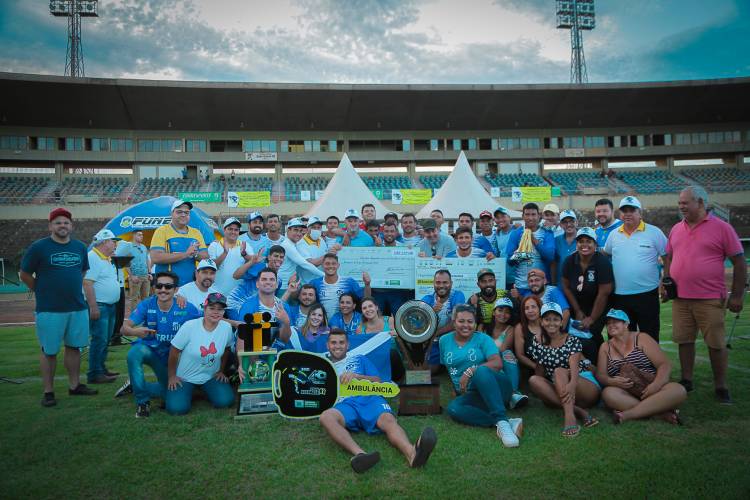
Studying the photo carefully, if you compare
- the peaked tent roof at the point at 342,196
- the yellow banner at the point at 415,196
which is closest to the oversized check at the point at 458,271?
the peaked tent roof at the point at 342,196

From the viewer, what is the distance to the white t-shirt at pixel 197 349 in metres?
4.84

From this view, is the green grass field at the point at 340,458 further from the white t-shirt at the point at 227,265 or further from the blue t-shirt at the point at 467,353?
the white t-shirt at the point at 227,265

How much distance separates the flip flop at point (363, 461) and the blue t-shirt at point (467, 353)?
1.56 metres

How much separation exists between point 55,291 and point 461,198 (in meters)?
13.2

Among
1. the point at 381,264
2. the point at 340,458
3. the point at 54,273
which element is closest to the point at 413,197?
the point at 381,264

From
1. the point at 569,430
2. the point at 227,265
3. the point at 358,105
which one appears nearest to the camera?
the point at 569,430

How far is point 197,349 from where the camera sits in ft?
16.0

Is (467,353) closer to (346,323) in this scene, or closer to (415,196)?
(346,323)

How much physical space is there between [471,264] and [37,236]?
31810 millimetres

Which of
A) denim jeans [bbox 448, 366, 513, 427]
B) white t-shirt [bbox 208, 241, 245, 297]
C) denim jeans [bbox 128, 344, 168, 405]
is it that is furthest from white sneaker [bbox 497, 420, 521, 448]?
Result: white t-shirt [bbox 208, 241, 245, 297]

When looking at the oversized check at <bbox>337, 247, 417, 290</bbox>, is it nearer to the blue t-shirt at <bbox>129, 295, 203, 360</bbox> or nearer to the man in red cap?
the blue t-shirt at <bbox>129, 295, 203, 360</bbox>

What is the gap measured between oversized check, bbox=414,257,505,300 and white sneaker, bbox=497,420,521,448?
2.46 metres

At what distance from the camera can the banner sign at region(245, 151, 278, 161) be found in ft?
128

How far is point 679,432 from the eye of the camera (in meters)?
4.03
